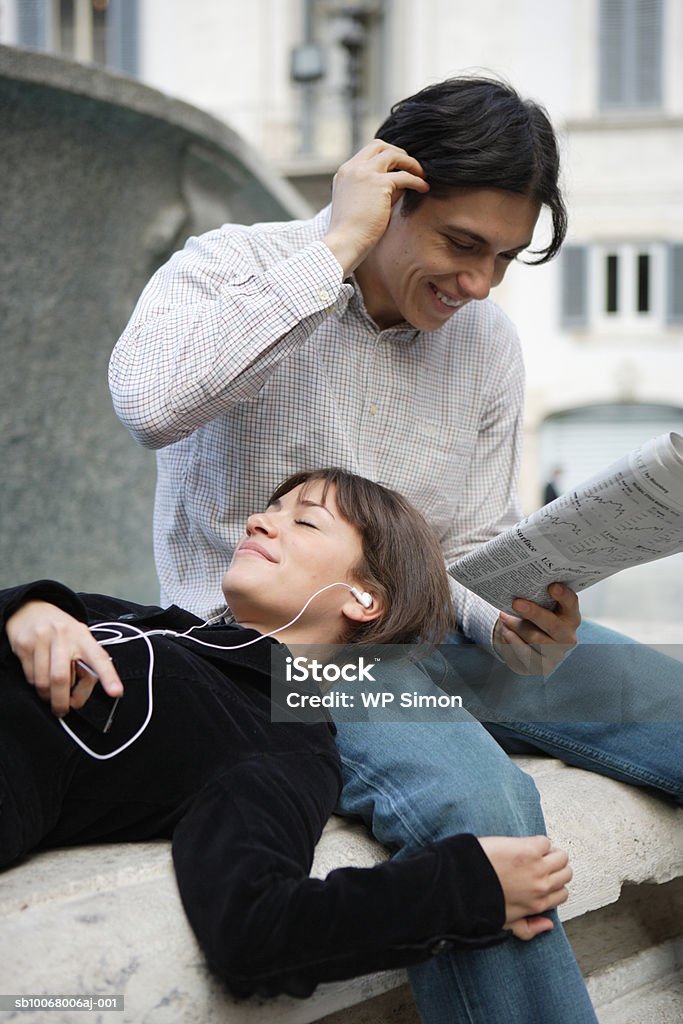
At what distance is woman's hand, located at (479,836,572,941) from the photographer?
1.30 m

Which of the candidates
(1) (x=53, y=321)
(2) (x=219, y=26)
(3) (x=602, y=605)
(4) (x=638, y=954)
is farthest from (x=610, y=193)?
(4) (x=638, y=954)

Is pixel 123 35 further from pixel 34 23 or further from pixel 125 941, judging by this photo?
pixel 125 941

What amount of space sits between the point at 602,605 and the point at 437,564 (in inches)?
186

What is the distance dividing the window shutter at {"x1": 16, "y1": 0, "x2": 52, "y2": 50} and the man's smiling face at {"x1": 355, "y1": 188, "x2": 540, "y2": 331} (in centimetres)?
1394

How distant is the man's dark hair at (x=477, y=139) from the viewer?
6.18 ft

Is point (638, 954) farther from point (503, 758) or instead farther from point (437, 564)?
point (437, 564)

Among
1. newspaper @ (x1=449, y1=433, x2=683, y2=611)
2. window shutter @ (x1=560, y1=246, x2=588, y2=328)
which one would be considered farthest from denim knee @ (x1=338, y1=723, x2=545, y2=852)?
window shutter @ (x1=560, y1=246, x2=588, y2=328)

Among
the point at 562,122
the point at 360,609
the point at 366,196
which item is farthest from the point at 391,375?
the point at 562,122

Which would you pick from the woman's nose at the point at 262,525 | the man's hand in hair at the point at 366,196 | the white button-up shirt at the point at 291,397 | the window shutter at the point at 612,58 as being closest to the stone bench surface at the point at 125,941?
the woman's nose at the point at 262,525

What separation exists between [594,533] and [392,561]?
12.1 inches

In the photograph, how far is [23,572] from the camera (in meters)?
2.91

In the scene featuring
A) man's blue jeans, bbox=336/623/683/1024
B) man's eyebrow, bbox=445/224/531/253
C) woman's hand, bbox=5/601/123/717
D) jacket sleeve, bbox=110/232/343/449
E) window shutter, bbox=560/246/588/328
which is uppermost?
man's eyebrow, bbox=445/224/531/253

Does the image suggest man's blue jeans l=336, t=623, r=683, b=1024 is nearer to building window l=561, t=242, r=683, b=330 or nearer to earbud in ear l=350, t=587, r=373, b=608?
earbud in ear l=350, t=587, r=373, b=608

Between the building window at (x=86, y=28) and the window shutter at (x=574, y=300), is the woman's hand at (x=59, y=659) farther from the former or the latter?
the building window at (x=86, y=28)
